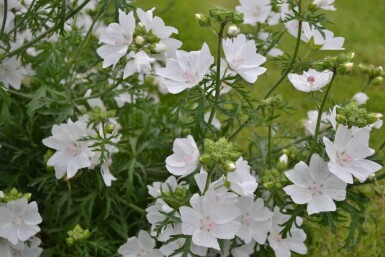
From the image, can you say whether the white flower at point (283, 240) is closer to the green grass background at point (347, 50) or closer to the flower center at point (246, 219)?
the flower center at point (246, 219)

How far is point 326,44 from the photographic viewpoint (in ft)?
7.68

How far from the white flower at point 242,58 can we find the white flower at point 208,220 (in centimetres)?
41

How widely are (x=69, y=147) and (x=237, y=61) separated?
78 centimetres


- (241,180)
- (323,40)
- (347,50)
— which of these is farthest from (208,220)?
(347,50)

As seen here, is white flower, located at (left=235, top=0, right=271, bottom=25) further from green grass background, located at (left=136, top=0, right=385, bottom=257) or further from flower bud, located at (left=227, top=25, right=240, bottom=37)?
flower bud, located at (left=227, top=25, right=240, bottom=37)

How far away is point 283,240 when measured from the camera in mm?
2441

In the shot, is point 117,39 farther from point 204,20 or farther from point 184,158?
point 184,158

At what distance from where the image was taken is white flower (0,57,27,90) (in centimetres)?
257

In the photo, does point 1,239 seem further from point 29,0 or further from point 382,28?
point 382,28

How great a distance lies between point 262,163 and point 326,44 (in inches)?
24.4

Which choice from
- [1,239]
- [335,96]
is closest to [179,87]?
[1,239]

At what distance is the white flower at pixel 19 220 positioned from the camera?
2.21 m

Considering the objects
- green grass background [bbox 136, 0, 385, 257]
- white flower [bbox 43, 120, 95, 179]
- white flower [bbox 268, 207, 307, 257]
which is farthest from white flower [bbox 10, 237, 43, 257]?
green grass background [bbox 136, 0, 385, 257]

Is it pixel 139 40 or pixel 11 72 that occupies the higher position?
pixel 139 40
